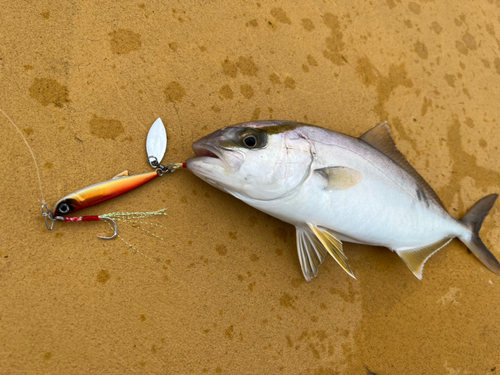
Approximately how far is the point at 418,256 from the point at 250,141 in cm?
140

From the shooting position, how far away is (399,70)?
97.3 inches

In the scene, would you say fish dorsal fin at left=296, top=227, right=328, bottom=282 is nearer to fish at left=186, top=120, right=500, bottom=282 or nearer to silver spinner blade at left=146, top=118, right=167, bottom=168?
fish at left=186, top=120, right=500, bottom=282

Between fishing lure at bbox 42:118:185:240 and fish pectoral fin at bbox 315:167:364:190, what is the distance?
79 centimetres

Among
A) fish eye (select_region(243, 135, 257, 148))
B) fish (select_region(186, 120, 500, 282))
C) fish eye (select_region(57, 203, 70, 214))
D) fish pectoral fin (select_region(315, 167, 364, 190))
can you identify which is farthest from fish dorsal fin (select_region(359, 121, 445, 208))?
fish eye (select_region(57, 203, 70, 214))

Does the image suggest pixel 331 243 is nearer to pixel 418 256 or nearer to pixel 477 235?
pixel 418 256

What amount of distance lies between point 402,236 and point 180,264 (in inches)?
53.3

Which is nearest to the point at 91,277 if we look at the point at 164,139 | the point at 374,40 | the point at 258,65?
the point at 164,139

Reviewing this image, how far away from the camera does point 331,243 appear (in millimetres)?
1625

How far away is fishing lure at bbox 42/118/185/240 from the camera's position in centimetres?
144

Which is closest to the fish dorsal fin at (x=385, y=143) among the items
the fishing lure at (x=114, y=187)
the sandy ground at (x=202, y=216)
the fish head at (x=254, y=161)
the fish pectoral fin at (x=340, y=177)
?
the sandy ground at (x=202, y=216)

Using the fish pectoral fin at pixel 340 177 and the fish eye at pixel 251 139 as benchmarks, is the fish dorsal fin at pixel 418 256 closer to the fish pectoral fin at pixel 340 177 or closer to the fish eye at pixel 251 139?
the fish pectoral fin at pixel 340 177

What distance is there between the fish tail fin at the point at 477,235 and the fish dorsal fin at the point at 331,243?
1.15 metres

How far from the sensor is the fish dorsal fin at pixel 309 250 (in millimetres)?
1747

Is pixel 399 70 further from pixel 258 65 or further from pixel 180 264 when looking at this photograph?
pixel 180 264
